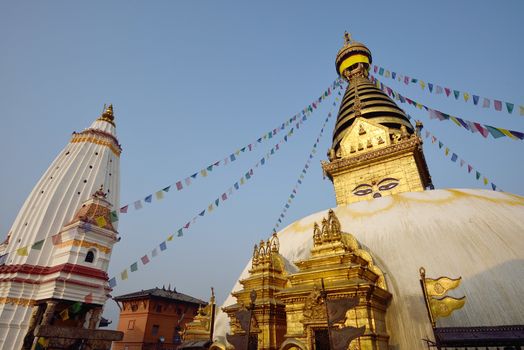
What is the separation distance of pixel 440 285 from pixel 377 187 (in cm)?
809

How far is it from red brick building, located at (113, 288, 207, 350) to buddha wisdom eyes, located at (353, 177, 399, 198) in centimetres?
1902

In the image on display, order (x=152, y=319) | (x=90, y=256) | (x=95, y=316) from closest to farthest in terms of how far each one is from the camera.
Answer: (x=95, y=316) < (x=90, y=256) < (x=152, y=319)

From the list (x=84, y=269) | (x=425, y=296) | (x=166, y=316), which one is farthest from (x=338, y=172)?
(x=166, y=316)

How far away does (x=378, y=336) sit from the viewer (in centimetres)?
659

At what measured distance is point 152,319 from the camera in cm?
2897

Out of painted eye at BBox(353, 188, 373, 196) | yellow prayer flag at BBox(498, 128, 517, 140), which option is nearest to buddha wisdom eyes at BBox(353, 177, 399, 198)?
painted eye at BBox(353, 188, 373, 196)

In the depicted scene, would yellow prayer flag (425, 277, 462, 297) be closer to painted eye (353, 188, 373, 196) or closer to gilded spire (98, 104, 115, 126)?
painted eye (353, 188, 373, 196)

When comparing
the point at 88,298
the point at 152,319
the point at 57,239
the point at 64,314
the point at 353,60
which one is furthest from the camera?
the point at 152,319

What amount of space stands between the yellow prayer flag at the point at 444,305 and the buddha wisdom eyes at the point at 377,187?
26.3ft

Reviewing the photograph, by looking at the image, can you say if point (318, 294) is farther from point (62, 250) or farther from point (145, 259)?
point (62, 250)

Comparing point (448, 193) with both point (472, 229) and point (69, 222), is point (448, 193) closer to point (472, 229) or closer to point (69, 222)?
point (472, 229)

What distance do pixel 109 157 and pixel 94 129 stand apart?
2858 mm

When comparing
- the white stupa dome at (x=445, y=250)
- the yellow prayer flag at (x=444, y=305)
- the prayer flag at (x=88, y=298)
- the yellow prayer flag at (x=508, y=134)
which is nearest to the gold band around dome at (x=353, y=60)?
the white stupa dome at (x=445, y=250)

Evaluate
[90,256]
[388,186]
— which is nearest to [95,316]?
[90,256]
